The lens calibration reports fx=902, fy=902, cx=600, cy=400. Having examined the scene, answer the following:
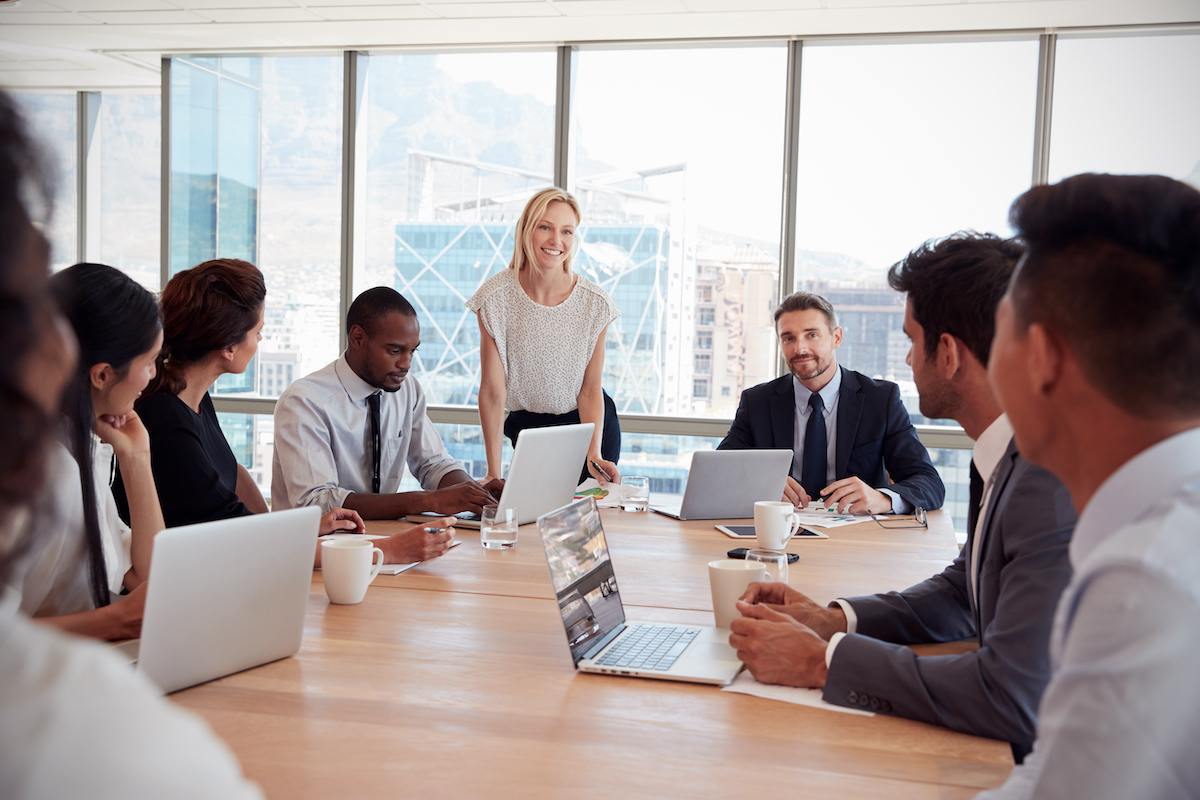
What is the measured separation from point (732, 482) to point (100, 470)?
1.69 metres

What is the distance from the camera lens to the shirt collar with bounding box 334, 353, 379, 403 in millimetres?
2955

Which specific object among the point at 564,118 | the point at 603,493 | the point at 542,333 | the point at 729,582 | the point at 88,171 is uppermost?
the point at 564,118

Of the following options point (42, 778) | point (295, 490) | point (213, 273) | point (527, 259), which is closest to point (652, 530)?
point (295, 490)

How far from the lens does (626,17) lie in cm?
484

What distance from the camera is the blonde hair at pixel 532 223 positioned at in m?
3.89

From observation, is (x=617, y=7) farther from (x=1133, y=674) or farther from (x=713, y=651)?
(x=1133, y=674)

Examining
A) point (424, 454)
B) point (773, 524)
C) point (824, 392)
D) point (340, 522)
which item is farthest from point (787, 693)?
point (824, 392)

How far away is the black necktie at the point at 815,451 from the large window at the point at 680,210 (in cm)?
196

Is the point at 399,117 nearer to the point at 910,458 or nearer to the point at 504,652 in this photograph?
the point at 910,458

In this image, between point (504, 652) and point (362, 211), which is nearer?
point (504, 652)

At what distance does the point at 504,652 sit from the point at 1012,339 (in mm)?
949

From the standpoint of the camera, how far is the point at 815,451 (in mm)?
3391

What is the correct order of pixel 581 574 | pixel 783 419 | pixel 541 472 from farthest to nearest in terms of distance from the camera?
pixel 783 419 < pixel 541 472 < pixel 581 574

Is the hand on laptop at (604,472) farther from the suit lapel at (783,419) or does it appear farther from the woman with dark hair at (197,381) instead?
the woman with dark hair at (197,381)
